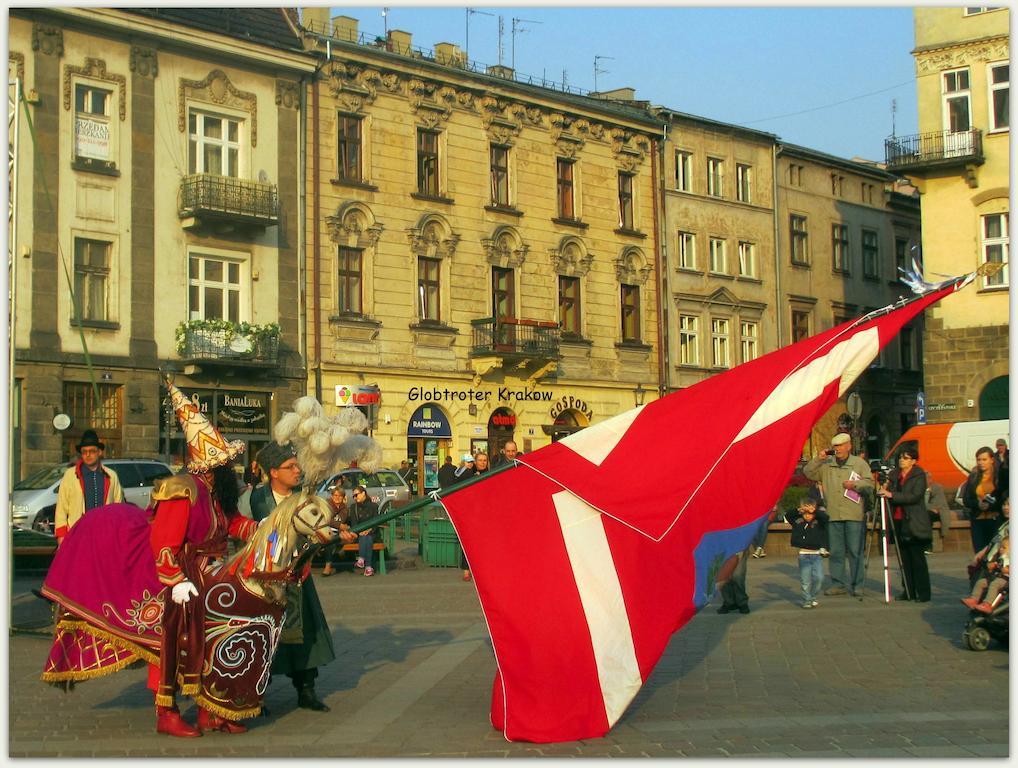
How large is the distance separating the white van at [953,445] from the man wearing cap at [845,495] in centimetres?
1822

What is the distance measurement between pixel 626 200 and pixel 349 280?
40.0 feet

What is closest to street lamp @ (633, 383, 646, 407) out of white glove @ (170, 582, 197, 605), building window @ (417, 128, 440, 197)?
building window @ (417, 128, 440, 197)

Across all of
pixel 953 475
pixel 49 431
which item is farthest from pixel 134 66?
pixel 953 475

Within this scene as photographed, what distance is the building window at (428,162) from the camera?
40.1 metres

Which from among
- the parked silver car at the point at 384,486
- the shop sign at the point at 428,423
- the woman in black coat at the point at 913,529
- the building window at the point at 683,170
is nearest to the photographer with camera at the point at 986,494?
the woman in black coat at the point at 913,529

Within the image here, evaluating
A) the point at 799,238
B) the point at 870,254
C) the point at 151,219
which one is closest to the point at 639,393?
the point at 799,238

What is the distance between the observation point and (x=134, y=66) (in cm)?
3372

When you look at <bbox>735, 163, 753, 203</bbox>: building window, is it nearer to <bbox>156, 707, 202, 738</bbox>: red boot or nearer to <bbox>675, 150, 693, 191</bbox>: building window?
<bbox>675, 150, 693, 191</bbox>: building window

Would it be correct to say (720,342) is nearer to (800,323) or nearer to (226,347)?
(800,323)

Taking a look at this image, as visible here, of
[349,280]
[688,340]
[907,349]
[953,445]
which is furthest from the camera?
[907,349]

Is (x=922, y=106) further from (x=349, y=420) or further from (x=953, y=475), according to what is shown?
(x=349, y=420)

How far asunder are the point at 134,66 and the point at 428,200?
379 inches

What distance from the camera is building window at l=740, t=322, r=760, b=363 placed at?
50156 millimetres

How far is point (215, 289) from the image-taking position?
3538 centimetres
